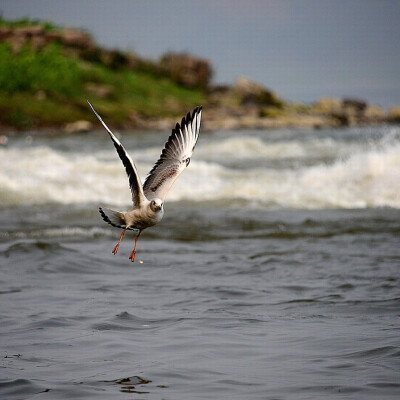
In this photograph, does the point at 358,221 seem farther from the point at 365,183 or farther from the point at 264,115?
the point at 264,115

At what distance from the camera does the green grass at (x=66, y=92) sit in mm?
45688

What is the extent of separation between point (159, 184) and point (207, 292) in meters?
1.10

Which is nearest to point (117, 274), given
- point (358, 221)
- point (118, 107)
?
point (358, 221)

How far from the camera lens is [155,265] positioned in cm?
935

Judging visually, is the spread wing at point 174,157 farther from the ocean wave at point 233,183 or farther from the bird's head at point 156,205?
the ocean wave at point 233,183

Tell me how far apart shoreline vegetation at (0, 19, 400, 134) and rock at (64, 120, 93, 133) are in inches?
2.0

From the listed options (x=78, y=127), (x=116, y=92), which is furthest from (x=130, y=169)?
(x=116, y=92)

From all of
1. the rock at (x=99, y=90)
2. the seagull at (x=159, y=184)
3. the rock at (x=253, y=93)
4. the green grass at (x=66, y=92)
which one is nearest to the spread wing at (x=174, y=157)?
the seagull at (x=159, y=184)

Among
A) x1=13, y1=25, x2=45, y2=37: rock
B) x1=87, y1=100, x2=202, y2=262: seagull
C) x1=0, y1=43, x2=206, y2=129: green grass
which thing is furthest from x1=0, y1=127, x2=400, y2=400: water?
x1=13, y1=25, x2=45, y2=37: rock

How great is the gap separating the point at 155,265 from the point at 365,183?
787 cm

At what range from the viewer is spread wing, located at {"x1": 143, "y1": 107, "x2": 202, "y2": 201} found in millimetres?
7793

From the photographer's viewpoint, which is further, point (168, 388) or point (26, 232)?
point (26, 232)

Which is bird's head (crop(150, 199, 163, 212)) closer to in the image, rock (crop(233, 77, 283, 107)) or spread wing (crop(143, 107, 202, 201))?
spread wing (crop(143, 107, 202, 201))

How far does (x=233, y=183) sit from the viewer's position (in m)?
16.6
